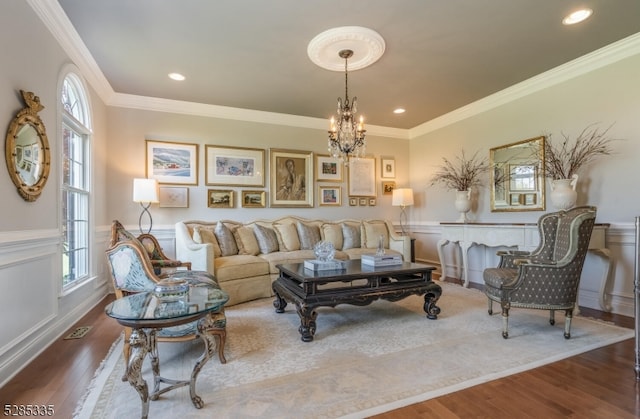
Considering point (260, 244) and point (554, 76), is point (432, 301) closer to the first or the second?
point (260, 244)

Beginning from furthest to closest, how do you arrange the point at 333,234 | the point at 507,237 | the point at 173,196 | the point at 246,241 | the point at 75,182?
the point at 333,234
the point at 173,196
the point at 246,241
the point at 507,237
the point at 75,182

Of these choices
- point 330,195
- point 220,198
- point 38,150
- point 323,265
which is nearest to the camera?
point 38,150

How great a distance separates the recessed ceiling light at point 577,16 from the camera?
2.70 m

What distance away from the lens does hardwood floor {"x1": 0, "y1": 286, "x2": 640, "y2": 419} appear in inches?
67.3

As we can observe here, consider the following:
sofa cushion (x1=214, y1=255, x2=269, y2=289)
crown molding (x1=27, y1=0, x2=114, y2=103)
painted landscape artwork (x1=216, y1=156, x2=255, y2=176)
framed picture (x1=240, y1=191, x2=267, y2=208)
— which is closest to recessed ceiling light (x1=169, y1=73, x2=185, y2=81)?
crown molding (x1=27, y1=0, x2=114, y2=103)

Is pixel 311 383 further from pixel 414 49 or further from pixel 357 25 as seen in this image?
pixel 414 49

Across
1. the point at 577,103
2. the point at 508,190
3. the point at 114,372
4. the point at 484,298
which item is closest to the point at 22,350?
the point at 114,372

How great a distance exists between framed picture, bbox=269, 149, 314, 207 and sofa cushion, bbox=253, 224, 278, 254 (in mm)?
681

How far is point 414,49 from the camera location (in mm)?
3256

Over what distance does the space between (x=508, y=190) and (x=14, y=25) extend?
5.42 metres

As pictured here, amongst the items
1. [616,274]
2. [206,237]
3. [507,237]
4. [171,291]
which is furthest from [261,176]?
[616,274]

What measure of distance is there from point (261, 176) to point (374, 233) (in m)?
2.15

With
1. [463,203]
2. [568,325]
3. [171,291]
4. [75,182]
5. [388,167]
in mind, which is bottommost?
[568,325]

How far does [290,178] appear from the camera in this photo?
5438mm
